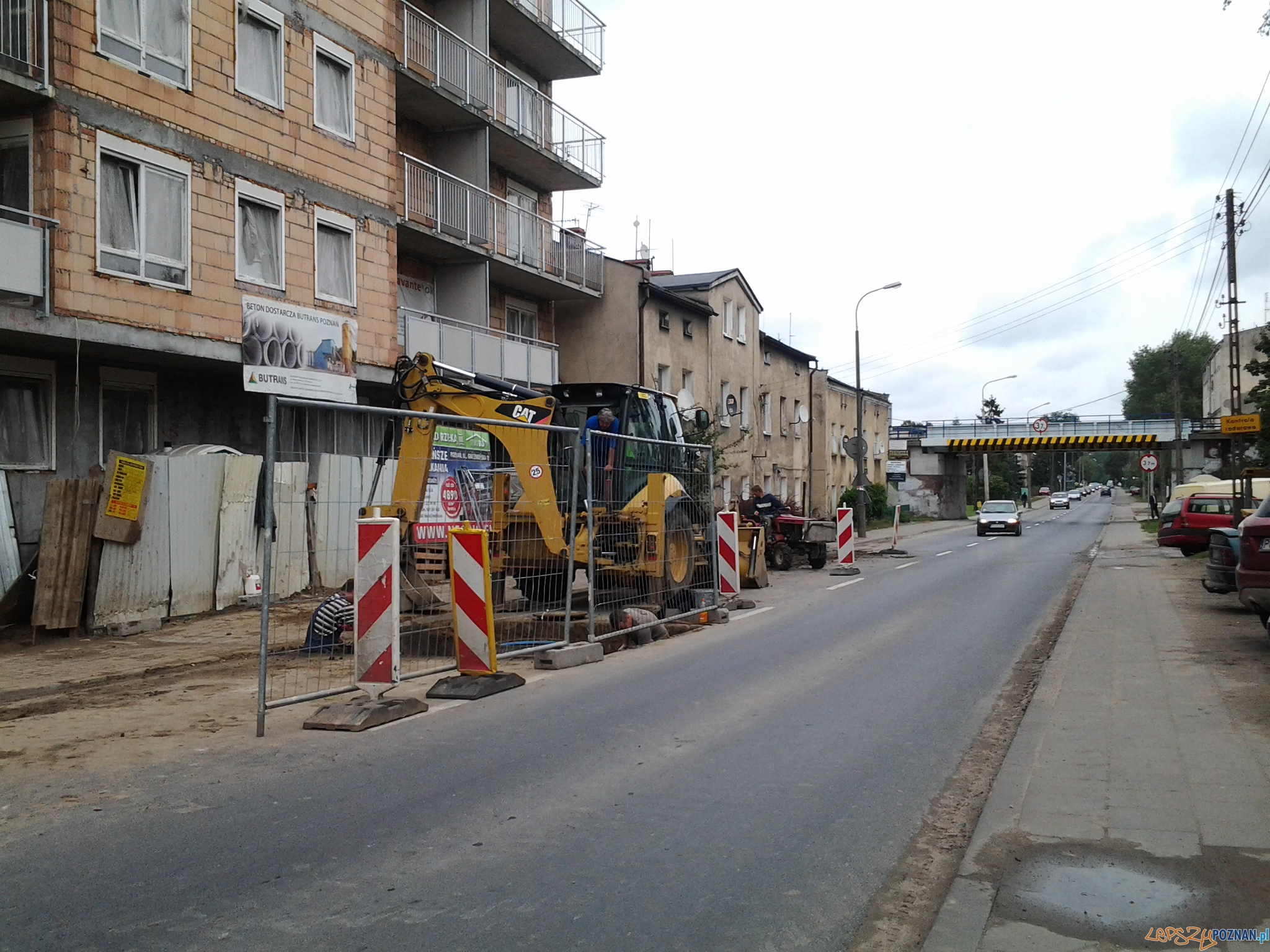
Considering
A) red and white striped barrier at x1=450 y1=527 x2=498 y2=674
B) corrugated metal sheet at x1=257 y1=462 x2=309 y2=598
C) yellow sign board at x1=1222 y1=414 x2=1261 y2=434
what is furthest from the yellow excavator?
yellow sign board at x1=1222 y1=414 x2=1261 y2=434

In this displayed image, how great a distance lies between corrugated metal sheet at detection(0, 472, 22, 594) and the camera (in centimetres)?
1295

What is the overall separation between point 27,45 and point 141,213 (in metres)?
2.43

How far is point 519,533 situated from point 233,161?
9.96 metres

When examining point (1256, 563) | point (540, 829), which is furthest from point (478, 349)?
point (540, 829)

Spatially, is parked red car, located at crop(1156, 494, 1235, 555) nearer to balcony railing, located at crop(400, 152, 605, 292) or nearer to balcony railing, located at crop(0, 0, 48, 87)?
balcony railing, located at crop(400, 152, 605, 292)

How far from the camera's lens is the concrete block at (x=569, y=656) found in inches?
392

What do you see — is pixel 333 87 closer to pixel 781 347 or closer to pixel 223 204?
pixel 223 204

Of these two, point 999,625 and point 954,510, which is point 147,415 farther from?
point 954,510

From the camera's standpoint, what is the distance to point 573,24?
27047 mm

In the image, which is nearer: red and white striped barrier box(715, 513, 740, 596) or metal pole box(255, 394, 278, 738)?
metal pole box(255, 394, 278, 738)

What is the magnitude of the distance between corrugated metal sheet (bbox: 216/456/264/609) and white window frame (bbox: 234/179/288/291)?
11.1 ft

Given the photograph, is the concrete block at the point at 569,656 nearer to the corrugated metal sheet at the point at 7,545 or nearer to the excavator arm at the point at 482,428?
the excavator arm at the point at 482,428

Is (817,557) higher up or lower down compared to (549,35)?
lower down

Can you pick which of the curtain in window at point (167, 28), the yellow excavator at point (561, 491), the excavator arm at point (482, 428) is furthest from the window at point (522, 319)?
the excavator arm at point (482, 428)
